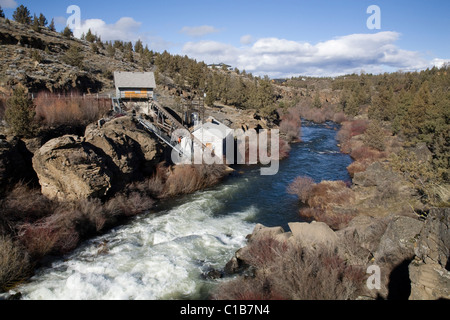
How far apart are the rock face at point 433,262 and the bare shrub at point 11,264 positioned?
14.2 meters

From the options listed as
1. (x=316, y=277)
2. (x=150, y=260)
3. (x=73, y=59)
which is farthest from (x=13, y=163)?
(x=73, y=59)

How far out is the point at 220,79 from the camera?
73.8 m

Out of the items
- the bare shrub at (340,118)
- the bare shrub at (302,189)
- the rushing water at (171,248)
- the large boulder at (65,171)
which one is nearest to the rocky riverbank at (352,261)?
the rushing water at (171,248)

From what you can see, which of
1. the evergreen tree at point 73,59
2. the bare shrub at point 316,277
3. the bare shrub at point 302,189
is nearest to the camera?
the bare shrub at point 316,277

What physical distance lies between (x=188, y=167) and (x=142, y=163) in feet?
13.1

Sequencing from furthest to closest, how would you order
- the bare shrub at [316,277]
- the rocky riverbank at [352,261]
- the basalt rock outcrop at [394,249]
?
the bare shrub at [316,277] → the rocky riverbank at [352,261] → the basalt rock outcrop at [394,249]

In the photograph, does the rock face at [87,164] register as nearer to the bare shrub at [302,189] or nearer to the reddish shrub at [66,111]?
the reddish shrub at [66,111]

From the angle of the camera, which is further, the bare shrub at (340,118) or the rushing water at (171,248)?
the bare shrub at (340,118)

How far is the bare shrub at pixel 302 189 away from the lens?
21573mm

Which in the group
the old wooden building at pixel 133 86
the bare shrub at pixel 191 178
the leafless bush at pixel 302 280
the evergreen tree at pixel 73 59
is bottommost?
the leafless bush at pixel 302 280

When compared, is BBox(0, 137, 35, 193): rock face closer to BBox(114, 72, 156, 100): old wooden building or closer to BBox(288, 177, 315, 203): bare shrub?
BBox(114, 72, 156, 100): old wooden building

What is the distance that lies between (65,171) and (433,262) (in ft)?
59.5

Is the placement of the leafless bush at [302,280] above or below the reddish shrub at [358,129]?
below
